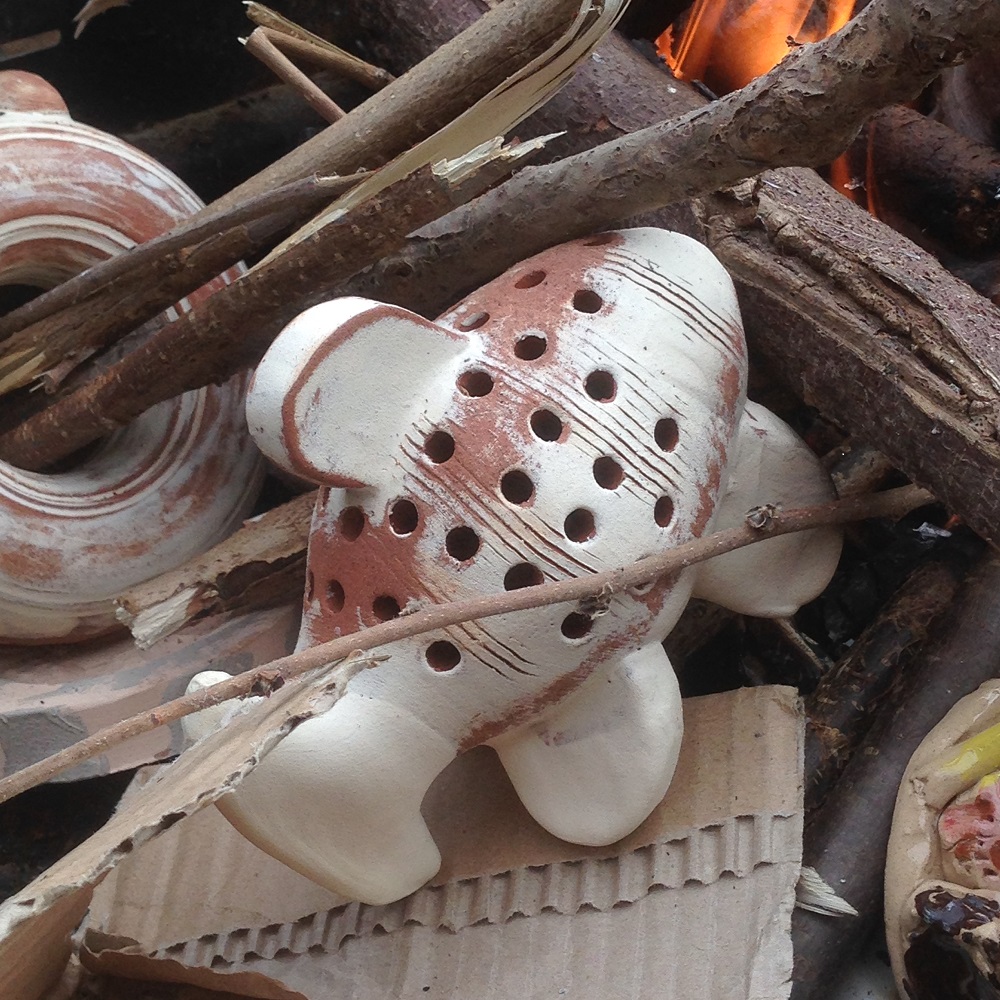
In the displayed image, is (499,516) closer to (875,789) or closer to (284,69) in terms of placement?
(875,789)

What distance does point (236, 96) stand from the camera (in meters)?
1.79

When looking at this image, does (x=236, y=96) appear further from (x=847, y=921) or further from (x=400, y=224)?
(x=847, y=921)

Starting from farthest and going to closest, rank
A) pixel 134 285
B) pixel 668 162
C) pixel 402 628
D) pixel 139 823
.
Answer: pixel 134 285 < pixel 668 162 < pixel 402 628 < pixel 139 823

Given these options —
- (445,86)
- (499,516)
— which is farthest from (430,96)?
(499,516)

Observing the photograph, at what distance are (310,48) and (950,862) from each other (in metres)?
1.24

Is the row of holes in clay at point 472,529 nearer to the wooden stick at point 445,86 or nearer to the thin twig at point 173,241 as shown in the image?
the thin twig at point 173,241

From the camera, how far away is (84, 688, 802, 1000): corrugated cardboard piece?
3.38 feet

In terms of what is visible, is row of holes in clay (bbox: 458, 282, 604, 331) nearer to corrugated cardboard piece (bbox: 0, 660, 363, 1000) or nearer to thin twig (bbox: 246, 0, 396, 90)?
corrugated cardboard piece (bbox: 0, 660, 363, 1000)

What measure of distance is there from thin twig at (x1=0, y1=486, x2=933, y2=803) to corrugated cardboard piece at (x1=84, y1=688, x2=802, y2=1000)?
0.82 feet

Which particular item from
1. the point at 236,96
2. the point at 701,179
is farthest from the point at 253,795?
the point at 236,96

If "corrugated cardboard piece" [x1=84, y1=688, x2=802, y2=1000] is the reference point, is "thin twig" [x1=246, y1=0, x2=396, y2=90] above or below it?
above

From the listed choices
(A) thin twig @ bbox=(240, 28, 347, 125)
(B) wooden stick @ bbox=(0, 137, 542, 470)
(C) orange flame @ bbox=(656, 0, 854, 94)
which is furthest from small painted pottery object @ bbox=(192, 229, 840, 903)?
(C) orange flame @ bbox=(656, 0, 854, 94)

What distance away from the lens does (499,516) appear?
959 millimetres

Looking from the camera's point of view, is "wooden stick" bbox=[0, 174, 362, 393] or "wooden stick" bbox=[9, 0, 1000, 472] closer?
"wooden stick" bbox=[9, 0, 1000, 472]
